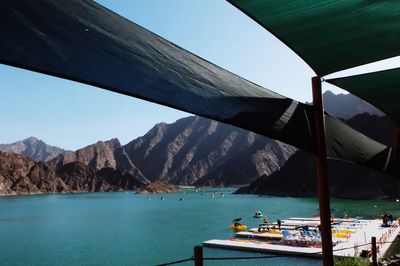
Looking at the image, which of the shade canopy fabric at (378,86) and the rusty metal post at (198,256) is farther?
the shade canopy fabric at (378,86)

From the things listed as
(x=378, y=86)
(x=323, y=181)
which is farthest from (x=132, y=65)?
(x=378, y=86)

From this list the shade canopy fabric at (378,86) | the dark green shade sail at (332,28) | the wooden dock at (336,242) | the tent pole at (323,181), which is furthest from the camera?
the wooden dock at (336,242)

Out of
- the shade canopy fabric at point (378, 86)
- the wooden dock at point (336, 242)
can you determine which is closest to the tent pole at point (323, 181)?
the shade canopy fabric at point (378, 86)

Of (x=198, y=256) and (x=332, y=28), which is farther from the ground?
(x=332, y=28)

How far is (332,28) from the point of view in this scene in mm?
3986

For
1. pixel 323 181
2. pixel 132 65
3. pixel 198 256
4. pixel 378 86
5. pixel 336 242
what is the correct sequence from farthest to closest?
pixel 336 242, pixel 378 86, pixel 323 181, pixel 198 256, pixel 132 65

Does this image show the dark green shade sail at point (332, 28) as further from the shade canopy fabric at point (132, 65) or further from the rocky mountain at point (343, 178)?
the rocky mountain at point (343, 178)

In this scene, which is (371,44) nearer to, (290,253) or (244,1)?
(244,1)

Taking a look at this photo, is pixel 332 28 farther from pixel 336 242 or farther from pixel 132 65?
pixel 336 242

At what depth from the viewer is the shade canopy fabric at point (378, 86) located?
4891 mm

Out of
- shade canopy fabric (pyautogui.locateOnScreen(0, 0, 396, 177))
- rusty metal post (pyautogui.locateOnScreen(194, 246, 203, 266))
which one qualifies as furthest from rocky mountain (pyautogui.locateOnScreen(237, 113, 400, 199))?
shade canopy fabric (pyautogui.locateOnScreen(0, 0, 396, 177))

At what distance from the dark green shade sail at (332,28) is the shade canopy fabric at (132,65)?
732 mm

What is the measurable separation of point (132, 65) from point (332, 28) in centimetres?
247

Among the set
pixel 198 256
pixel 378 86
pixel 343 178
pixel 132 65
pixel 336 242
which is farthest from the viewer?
pixel 343 178
